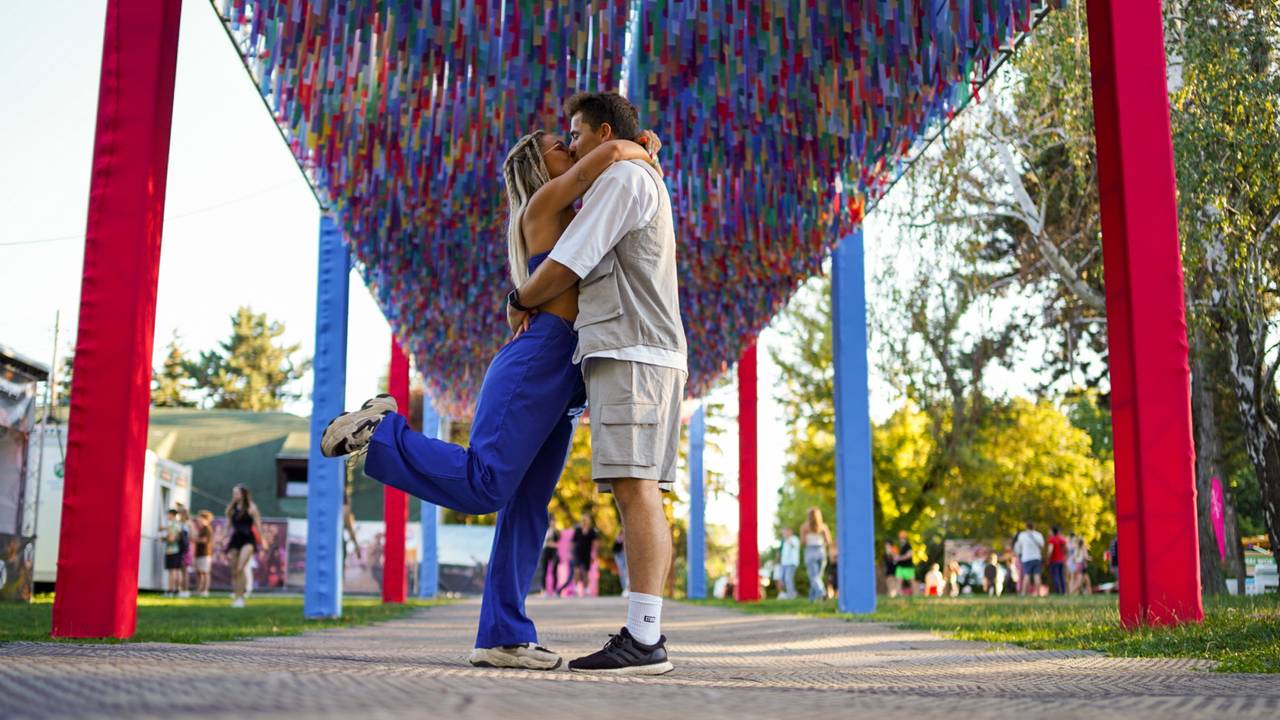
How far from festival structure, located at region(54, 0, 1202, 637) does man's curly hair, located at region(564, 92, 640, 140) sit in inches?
85.2

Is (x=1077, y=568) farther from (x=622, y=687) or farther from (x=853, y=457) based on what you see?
(x=622, y=687)

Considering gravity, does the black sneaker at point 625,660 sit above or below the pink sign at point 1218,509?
below

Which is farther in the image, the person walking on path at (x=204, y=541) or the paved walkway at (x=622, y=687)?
the person walking on path at (x=204, y=541)

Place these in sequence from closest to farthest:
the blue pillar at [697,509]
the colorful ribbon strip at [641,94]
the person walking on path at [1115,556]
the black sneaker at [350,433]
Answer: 1. the black sneaker at [350,433]
2. the person walking on path at [1115,556]
3. the colorful ribbon strip at [641,94]
4. the blue pillar at [697,509]

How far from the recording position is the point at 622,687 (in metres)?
2.50

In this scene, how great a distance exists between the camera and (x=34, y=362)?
12.4 m

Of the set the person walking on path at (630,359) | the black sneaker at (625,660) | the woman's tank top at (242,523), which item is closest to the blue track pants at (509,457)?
the person walking on path at (630,359)

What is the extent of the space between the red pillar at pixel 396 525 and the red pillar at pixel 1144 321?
10.0m

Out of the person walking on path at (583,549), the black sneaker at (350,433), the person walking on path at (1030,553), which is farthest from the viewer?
the person walking on path at (1030,553)

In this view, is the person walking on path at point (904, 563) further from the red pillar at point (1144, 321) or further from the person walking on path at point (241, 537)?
the red pillar at point (1144, 321)

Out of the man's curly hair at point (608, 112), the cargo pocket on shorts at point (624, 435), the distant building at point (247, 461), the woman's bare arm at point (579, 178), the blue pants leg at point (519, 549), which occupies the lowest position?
the blue pants leg at point (519, 549)

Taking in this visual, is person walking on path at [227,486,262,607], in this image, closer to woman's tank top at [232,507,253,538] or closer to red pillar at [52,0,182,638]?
woman's tank top at [232,507,253,538]

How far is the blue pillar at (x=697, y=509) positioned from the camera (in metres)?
19.6

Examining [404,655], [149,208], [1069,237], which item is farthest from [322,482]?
[1069,237]
